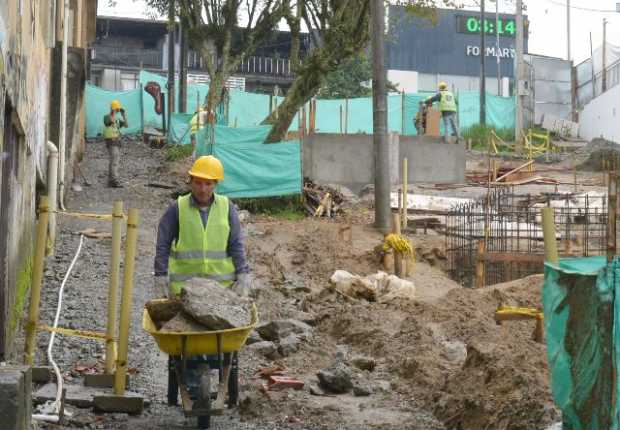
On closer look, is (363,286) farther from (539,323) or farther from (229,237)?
(229,237)

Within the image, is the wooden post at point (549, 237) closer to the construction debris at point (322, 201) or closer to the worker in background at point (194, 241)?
the worker in background at point (194, 241)

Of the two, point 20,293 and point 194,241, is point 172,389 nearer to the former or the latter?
point 194,241

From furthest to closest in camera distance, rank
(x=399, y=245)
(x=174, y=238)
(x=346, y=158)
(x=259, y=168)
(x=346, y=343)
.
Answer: (x=346, y=158)
(x=259, y=168)
(x=399, y=245)
(x=346, y=343)
(x=174, y=238)

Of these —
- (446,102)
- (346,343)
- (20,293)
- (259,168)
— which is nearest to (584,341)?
(20,293)

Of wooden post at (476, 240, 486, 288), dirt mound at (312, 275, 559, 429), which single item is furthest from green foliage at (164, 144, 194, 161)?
dirt mound at (312, 275, 559, 429)

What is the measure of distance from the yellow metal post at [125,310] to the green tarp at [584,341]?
3.22 meters

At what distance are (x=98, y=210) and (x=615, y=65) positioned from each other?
33.1 m

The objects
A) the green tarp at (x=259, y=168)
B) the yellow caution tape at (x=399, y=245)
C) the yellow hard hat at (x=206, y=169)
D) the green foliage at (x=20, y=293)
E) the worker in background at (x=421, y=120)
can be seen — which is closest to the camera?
the yellow hard hat at (x=206, y=169)

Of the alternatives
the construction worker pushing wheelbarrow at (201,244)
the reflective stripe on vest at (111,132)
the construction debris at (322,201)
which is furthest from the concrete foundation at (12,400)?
the reflective stripe on vest at (111,132)

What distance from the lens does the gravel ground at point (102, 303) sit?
26.4 feet

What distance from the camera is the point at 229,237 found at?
27.0ft

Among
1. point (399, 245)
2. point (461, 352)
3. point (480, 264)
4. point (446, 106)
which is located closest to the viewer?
point (461, 352)

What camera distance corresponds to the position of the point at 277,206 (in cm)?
2447

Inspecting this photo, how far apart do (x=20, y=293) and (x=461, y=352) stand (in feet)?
15.4
